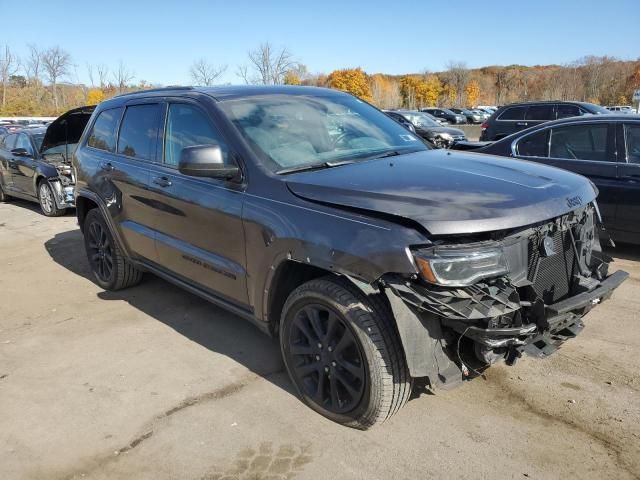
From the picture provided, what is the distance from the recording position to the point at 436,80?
9100cm

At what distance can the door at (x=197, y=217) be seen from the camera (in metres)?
3.34

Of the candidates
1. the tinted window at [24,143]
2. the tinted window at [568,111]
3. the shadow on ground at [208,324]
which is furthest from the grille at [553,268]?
the tinted window at [568,111]

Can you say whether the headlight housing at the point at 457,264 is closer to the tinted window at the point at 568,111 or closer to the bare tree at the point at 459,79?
the tinted window at the point at 568,111

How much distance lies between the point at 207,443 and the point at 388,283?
1.37 m

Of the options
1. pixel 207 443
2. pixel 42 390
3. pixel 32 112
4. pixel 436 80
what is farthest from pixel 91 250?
pixel 436 80

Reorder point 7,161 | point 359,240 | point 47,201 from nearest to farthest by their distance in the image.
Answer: point 359,240
point 47,201
point 7,161

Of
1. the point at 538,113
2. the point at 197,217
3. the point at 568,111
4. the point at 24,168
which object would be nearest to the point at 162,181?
the point at 197,217

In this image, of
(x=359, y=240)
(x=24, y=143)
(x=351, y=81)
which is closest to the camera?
(x=359, y=240)

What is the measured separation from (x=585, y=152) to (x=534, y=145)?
592 mm

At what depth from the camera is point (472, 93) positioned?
299 feet

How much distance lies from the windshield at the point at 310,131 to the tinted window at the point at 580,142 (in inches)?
111

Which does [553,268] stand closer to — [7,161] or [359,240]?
[359,240]

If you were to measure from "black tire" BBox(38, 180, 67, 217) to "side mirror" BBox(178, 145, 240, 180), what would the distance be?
735 cm

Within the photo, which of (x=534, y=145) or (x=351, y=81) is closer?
(x=534, y=145)
